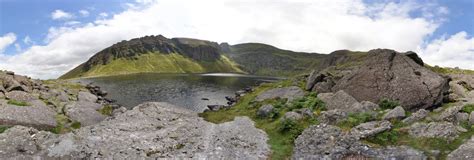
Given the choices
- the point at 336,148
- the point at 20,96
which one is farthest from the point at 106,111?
the point at 336,148

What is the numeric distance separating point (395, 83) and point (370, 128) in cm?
1627

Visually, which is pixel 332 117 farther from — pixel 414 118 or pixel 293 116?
pixel 414 118

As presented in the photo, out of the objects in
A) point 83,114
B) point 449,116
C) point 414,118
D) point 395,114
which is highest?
point 449,116

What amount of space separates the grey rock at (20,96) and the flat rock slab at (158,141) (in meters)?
22.4

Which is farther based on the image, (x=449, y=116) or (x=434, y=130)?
(x=449, y=116)

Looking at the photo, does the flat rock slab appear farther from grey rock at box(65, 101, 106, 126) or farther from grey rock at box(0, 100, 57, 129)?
grey rock at box(65, 101, 106, 126)

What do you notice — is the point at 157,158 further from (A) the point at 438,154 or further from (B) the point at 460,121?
(B) the point at 460,121

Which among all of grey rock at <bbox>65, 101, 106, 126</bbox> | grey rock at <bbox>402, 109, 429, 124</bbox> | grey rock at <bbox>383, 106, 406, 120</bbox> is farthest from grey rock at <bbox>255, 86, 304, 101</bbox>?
grey rock at <bbox>402, 109, 429, 124</bbox>

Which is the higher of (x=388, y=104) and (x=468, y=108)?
(x=468, y=108)

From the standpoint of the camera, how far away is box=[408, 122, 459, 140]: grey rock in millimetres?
29594

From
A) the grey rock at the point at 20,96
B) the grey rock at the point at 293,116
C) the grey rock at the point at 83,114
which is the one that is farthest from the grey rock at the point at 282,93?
the grey rock at the point at 20,96

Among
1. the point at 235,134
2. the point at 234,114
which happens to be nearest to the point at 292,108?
the point at 234,114

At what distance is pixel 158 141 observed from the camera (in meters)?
36.0

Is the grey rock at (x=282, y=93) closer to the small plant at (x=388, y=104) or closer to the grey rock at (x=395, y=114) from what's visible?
the small plant at (x=388, y=104)
